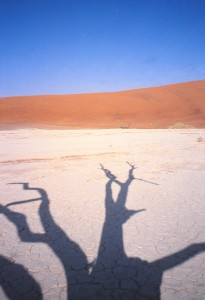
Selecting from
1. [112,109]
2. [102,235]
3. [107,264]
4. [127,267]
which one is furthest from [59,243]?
[112,109]

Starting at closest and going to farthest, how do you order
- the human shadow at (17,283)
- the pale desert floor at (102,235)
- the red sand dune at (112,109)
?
the human shadow at (17,283)
the pale desert floor at (102,235)
the red sand dune at (112,109)

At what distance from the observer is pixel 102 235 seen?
3184mm

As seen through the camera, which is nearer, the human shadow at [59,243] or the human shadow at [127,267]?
the human shadow at [127,267]

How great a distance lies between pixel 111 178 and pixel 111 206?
1707 mm

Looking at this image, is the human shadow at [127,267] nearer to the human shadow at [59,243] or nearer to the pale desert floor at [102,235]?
Answer: the pale desert floor at [102,235]

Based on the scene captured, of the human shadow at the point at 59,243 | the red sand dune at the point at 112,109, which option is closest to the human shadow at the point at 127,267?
the human shadow at the point at 59,243

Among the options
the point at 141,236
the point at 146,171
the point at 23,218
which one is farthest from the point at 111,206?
the point at 146,171

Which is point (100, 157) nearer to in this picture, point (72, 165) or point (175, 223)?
point (72, 165)

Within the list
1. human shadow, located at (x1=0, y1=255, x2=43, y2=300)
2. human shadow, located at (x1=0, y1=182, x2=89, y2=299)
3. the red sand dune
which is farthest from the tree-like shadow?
the red sand dune

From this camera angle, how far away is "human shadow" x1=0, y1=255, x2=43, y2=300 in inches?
84.6

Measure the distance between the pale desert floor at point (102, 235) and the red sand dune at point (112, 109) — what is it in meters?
26.4

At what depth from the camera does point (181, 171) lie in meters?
6.36

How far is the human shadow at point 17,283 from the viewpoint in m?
2.15

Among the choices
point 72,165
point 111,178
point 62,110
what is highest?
point 62,110
